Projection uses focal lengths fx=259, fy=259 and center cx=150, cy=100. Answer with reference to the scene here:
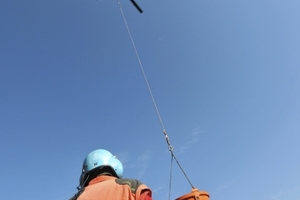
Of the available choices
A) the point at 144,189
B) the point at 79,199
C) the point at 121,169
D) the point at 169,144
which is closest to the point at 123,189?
the point at 144,189

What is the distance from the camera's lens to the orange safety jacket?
9.96ft

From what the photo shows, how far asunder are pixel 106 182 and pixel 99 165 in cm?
84

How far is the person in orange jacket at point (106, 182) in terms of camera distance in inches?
121

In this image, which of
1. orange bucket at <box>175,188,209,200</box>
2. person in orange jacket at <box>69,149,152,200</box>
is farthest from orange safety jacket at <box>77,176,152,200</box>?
orange bucket at <box>175,188,209,200</box>

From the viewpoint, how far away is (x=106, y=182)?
3559 mm

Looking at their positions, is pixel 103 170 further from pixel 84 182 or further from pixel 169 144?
pixel 169 144

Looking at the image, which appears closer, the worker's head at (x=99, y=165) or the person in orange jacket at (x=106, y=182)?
the person in orange jacket at (x=106, y=182)

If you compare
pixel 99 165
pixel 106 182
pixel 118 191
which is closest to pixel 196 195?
pixel 118 191

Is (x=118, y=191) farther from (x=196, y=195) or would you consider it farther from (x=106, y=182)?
(x=196, y=195)

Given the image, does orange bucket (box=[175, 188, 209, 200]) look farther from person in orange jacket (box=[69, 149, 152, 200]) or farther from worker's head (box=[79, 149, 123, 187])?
worker's head (box=[79, 149, 123, 187])

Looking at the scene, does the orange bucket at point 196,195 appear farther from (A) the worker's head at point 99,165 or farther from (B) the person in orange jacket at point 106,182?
(A) the worker's head at point 99,165

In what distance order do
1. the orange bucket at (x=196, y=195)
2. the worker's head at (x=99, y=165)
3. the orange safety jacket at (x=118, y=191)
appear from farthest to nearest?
the worker's head at (x=99, y=165) → the orange bucket at (x=196, y=195) → the orange safety jacket at (x=118, y=191)

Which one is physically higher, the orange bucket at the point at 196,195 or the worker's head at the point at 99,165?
the worker's head at the point at 99,165

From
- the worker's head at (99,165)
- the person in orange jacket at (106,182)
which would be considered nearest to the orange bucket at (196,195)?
the person in orange jacket at (106,182)
